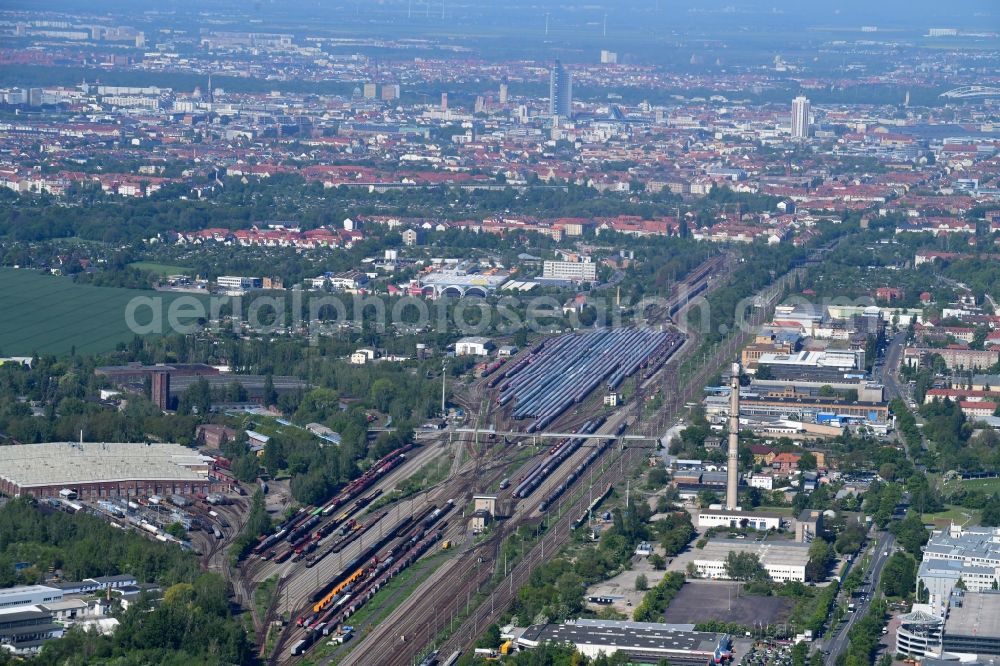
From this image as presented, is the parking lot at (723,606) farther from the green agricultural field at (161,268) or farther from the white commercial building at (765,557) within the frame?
the green agricultural field at (161,268)

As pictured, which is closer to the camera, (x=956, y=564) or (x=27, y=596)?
(x=27, y=596)

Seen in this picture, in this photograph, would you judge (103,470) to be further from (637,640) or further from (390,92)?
(390,92)

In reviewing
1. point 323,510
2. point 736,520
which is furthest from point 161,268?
point 736,520

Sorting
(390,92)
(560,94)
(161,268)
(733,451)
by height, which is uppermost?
(733,451)

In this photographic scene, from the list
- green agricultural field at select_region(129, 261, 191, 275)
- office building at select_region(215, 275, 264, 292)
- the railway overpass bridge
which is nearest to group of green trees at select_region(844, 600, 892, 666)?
the railway overpass bridge

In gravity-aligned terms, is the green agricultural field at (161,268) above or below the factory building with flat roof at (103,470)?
below

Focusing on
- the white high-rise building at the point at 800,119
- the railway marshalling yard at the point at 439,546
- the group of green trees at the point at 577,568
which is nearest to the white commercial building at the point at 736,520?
the group of green trees at the point at 577,568

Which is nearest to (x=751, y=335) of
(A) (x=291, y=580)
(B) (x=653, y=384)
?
(B) (x=653, y=384)
